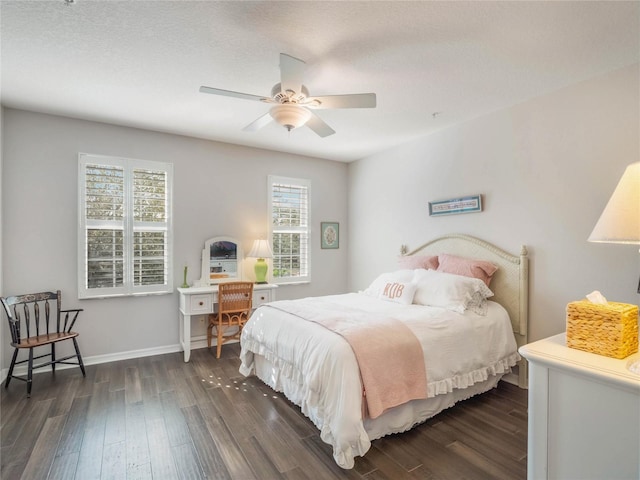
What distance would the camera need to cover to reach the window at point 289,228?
16.4ft

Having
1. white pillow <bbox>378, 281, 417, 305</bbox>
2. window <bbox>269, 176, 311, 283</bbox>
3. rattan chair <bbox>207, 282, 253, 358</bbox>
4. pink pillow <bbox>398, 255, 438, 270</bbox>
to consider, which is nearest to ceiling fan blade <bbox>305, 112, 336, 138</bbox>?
white pillow <bbox>378, 281, 417, 305</bbox>

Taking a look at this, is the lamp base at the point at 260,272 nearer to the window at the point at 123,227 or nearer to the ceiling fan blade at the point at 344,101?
the window at the point at 123,227

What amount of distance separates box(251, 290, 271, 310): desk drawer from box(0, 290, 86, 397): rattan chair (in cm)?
186

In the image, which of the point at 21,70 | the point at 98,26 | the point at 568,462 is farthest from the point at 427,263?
the point at 21,70

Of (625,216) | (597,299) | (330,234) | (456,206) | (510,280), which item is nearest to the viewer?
(625,216)

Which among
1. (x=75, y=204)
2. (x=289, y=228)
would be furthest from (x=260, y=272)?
(x=75, y=204)

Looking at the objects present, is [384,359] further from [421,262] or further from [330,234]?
[330,234]

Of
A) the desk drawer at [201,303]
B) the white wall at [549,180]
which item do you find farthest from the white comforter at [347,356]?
the desk drawer at [201,303]

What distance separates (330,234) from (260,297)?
1.69 meters

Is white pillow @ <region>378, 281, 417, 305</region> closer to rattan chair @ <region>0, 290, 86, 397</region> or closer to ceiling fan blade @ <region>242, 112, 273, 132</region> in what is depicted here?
ceiling fan blade @ <region>242, 112, 273, 132</region>

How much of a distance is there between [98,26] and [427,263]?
3.60 m

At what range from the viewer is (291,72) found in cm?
212

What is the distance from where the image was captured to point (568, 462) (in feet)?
4.47

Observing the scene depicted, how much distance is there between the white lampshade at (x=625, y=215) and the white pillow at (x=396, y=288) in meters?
2.07
